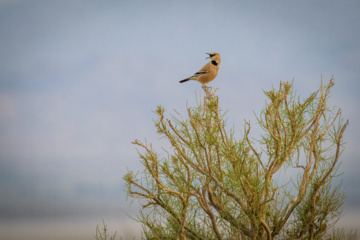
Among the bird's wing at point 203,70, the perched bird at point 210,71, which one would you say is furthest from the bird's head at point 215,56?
the bird's wing at point 203,70

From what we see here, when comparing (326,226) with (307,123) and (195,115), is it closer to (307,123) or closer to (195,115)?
(307,123)

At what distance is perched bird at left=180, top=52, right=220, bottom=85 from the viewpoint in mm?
9281

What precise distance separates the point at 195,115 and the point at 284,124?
1.46m

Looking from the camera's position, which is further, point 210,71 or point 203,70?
point 203,70

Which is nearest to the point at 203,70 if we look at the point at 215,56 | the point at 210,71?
the point at 210,71

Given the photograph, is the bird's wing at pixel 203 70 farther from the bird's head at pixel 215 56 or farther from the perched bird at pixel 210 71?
the bird's head at pixel 215 56

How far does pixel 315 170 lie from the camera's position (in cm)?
673

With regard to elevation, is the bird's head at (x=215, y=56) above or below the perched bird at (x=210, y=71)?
above

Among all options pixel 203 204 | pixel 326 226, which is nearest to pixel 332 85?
pixel 326 226

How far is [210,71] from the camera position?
30.5 feet

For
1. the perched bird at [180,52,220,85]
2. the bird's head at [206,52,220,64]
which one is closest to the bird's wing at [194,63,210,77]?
the perched bird at [180,52,220,85]

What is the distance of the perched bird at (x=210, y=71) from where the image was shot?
365 inches

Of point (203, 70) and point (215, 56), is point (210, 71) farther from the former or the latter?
point (215, 56)

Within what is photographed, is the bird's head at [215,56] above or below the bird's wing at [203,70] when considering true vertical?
above
